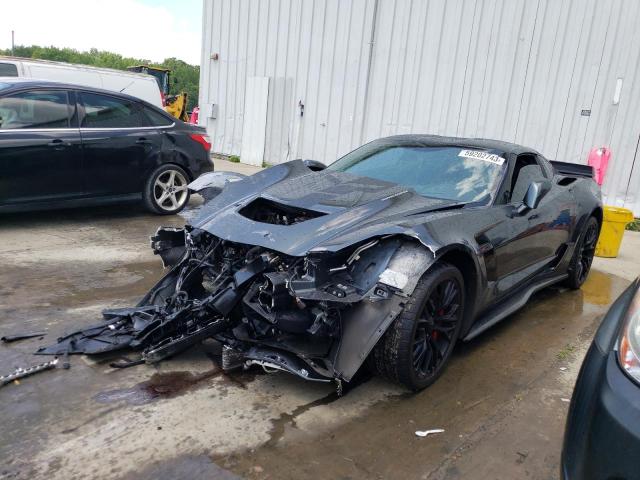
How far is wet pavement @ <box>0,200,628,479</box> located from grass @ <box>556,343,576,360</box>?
0.05ft

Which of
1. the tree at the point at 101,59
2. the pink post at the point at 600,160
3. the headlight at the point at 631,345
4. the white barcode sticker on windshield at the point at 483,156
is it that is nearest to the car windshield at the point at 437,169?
the white barcode sticker on windshield at the point at 483,156

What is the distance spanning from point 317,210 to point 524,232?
5.34 ft

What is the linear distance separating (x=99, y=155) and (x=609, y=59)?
8.33 m

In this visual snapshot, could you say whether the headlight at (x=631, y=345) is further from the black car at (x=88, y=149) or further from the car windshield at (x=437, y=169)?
the black car at (x=88, y=149)

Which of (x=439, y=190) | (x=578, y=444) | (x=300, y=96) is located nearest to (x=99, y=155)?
(x=439, y=190)

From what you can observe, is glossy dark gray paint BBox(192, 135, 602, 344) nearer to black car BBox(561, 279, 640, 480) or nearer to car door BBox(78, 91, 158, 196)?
black car BBox(561, 279, 640, 480)

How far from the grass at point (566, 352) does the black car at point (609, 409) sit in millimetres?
2046

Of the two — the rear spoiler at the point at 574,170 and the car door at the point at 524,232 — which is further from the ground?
the rear spoiler at the point at 574,170

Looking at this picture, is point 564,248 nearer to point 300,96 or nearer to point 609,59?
point 609,59

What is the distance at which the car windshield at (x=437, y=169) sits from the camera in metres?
3.87

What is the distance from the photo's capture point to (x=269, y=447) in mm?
2561

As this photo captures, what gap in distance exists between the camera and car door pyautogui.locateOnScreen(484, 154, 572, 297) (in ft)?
12.0

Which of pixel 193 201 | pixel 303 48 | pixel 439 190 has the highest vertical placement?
pixel 303 48

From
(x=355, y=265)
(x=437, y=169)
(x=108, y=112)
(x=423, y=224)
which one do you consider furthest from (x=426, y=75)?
(x=355, y=265)
